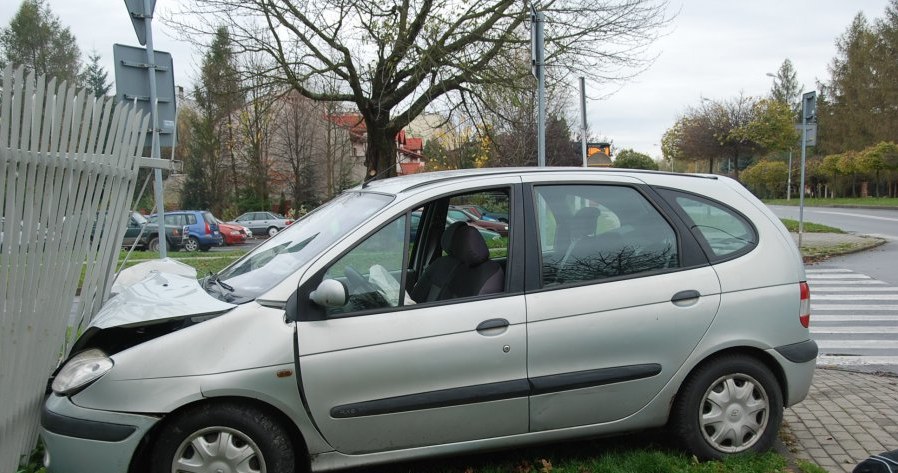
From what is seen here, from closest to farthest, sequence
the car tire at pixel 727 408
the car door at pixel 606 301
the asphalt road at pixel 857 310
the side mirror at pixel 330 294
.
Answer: the side mirror at pixel 330 294, the car door at pixel 606 301, the car tire at pixel 727 408, the asphalt road at pixel 857 310

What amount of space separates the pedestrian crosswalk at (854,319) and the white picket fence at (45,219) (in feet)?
21.5

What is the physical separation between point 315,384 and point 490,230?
5.05 ft

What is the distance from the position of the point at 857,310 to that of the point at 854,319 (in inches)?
28.4

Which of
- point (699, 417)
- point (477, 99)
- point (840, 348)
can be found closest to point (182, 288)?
point (699, 417)

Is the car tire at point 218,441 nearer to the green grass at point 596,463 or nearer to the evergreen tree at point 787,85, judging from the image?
the green grass at point 596,463

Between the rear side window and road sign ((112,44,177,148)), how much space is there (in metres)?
4.42

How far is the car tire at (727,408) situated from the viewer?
372 cm

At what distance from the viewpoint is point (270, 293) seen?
3.26 m

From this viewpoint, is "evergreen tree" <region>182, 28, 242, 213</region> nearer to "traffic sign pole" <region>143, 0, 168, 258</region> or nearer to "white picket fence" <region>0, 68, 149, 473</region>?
"traffic sign pole" <region>143, 0, 168, 258</region>

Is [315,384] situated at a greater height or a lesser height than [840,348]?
greater

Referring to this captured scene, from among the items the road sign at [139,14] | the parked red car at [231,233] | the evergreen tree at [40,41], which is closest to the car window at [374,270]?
the road sign at [139,14]

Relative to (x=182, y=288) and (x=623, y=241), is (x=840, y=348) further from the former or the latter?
(x=182, y=288)

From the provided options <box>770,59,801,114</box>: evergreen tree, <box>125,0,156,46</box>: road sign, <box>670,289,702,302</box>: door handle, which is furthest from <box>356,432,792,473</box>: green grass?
<box>770,59,801,114</box>: evergreen tree

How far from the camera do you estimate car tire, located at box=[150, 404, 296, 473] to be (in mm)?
3035
